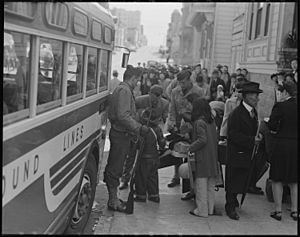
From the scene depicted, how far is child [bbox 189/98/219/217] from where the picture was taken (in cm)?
518

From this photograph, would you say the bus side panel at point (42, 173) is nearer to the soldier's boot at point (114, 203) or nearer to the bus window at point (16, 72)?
the bus window at point (16, 72)

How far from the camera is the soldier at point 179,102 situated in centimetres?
714

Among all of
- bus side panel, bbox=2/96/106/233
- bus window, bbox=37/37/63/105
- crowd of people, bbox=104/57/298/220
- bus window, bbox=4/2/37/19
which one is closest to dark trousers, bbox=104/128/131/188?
crowd of people, bbox=104/57/298/220

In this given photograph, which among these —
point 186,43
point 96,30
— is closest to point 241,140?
point 96,30

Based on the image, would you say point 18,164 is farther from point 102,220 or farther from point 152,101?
point 152,101

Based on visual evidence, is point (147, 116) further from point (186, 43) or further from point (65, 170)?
point (186, 43)

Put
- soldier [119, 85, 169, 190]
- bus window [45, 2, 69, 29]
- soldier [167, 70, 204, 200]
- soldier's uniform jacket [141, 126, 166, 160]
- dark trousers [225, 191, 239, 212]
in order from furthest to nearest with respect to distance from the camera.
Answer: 1. soldier [167, 70, 204, 200]
2. soldier [119, 85, 169, 190]
3. soldier's uniform jacket [141, 126, 166, 160]
4. dark trousers [225, 191, 239, 212]
5. bus window [45, 2, 69, 29]

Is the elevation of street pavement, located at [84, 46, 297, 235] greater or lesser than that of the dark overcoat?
lesser

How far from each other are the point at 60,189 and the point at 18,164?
1.05 m

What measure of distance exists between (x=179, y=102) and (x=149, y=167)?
1.72 metres

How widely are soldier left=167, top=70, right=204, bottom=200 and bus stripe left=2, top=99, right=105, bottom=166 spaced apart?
3134 mm

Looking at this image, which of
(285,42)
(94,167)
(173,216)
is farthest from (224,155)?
(285,42)

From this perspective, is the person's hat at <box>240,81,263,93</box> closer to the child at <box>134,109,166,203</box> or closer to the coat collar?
the coat collar

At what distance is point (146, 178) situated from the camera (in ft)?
19.9
